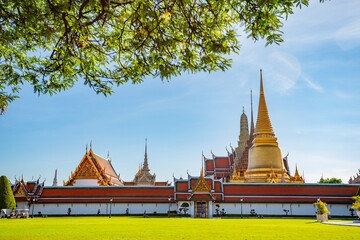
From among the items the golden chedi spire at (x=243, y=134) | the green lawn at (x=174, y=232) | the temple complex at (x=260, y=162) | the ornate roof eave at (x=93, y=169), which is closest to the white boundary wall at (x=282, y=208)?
the temple complex at (x=260, y=162)

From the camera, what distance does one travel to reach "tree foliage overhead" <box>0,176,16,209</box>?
97.9 feet

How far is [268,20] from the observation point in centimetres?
504

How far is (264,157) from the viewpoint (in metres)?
48.3

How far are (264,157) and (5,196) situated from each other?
1347 inches

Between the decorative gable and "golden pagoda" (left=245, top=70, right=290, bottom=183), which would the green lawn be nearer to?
the decorative gable

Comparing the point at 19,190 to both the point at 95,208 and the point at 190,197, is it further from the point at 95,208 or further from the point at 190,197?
the point at 190,197

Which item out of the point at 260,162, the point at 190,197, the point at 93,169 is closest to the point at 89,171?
the point at 93,169

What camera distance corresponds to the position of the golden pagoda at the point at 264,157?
45.7m

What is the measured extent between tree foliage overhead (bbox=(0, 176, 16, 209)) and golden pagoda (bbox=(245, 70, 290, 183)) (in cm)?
3082

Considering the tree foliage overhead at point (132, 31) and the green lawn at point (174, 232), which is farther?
the green lawn at point (174, 232)

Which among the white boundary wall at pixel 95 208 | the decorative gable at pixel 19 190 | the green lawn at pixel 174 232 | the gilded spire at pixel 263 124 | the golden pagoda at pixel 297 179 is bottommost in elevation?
the white boundary wall at pixel 95 208

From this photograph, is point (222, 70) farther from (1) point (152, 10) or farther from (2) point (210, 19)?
(1) point (152, 10)

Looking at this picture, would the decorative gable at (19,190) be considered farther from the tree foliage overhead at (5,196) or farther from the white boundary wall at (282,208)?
the white boundary wall at (282,208)

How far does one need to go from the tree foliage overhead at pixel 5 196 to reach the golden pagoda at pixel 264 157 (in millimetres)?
30823
